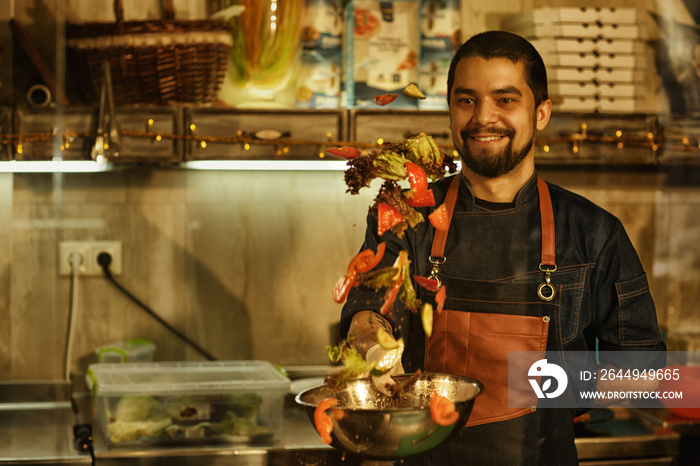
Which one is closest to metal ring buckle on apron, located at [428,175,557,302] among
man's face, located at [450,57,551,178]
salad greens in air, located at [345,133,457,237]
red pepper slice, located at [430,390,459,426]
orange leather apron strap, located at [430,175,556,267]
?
orange leather apron strap, located at [430,175,556,267]

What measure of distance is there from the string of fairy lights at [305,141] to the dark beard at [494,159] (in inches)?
25.2

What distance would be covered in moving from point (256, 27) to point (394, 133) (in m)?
0.47

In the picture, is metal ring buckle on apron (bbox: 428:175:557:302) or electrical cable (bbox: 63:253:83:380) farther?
electrical cable (bbox: 63:253:83:380)

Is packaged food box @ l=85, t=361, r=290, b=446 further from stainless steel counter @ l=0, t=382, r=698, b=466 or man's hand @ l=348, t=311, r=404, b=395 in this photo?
man's hand @ l=348, t=311, r=404, b=395

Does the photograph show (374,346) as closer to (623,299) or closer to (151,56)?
(623,299)

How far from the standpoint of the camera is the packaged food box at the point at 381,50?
2.01m

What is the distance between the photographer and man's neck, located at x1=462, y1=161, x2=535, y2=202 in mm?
1275

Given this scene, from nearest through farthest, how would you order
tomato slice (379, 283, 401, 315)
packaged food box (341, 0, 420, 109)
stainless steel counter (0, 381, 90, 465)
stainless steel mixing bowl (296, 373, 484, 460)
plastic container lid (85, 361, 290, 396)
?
stainless steel mixing bowl (296, 373, 484, 460)
tomato slice (379, 283, 401, 315)
stainless steel counter (0, 381, 90, 465)
plastic container lid (85, 361, 290, 396)
packaged food box (341, 0, 420, 109)

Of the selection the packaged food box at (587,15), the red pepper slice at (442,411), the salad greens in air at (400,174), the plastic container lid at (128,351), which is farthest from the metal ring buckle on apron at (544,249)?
the plastic container lid at (128,351)

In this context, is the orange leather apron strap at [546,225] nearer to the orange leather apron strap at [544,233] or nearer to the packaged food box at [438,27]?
the orange leather apron strap at [544,233]

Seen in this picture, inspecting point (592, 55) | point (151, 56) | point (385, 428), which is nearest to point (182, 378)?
point (151, 56)

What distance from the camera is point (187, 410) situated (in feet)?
5.62

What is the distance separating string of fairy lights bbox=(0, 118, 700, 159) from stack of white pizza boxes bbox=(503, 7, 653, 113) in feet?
0.28

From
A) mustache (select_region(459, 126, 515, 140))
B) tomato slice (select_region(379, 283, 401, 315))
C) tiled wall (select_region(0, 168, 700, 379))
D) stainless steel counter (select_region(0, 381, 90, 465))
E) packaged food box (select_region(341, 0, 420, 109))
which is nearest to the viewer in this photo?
tomato slice (select_region(379, 283, 401, 315))
